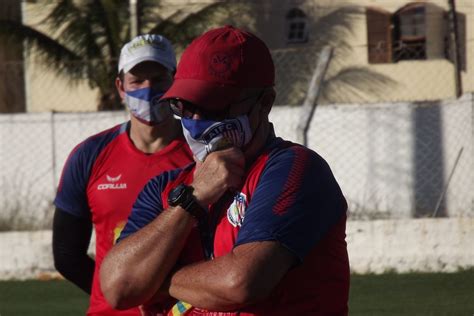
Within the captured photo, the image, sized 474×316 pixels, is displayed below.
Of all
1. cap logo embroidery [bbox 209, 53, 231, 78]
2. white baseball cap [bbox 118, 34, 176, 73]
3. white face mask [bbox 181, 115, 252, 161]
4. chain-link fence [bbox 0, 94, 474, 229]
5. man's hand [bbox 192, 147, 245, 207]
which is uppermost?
cap logo embroidery [bbox 209, 53, 231, 78]

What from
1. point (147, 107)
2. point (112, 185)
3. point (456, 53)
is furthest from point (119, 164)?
point (456, 53)

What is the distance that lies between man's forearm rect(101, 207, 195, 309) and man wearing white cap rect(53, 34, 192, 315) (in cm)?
195

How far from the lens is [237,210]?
123 inches

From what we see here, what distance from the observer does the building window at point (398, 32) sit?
23.5 m

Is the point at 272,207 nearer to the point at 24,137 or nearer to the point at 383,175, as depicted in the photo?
the point at 383,175

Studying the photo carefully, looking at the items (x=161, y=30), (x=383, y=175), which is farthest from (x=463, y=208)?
(x=161, y=30)

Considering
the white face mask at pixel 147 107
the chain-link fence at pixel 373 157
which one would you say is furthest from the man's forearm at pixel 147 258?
the chain-link fence at pixel 373 157

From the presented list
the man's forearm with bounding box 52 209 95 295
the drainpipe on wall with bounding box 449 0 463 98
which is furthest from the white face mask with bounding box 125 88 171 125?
the drainpipe on wall with bounding box 449 0 463 98

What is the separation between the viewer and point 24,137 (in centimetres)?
1587

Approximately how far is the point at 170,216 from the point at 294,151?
15.8 inches

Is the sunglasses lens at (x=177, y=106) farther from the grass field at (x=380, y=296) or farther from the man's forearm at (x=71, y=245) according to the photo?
the grass field at (x=380, y=296)

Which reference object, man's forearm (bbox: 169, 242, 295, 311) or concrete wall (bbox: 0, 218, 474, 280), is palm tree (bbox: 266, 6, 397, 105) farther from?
man's forearm (bbox: 169, 242, 295, 311)

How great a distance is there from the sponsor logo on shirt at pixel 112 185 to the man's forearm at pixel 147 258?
206 cm

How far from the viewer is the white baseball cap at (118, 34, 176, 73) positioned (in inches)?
219
